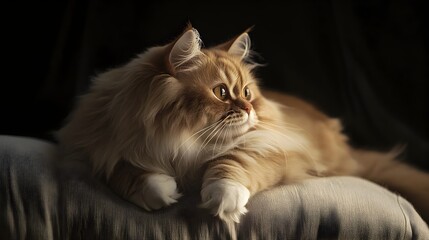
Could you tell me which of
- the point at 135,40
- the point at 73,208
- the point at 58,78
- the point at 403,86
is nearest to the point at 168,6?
the point at 135,40

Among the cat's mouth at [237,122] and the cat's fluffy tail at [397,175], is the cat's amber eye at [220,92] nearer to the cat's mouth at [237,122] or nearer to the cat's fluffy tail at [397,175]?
the cat's mouth at [237,122]

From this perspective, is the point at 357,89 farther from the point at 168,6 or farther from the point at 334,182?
the point at 168,6

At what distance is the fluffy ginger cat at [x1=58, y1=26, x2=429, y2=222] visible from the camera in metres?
1.11

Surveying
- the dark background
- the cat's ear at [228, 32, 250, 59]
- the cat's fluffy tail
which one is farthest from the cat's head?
the cat's fluffy tail

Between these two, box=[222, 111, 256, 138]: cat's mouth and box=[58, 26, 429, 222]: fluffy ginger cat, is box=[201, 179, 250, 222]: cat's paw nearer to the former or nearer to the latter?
box=[58, 26, 429, 222]: fluffy ginger cat

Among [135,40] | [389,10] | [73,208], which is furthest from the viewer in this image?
[389,10]

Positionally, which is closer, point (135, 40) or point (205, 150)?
point (205, 150)

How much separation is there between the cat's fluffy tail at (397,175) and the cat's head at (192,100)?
49 centimetres

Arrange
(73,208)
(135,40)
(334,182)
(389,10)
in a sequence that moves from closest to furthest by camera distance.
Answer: (73,208), (334,182), (135,40), (389,10)

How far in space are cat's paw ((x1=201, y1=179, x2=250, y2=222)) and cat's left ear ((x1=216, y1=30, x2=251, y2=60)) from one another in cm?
35

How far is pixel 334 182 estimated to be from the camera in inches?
49.5

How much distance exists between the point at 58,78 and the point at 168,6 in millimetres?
380

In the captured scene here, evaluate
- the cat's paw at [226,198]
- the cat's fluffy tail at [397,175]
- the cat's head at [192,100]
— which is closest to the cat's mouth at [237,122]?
the cat's head at [192,100]

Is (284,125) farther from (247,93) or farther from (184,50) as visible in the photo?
(184,50)
